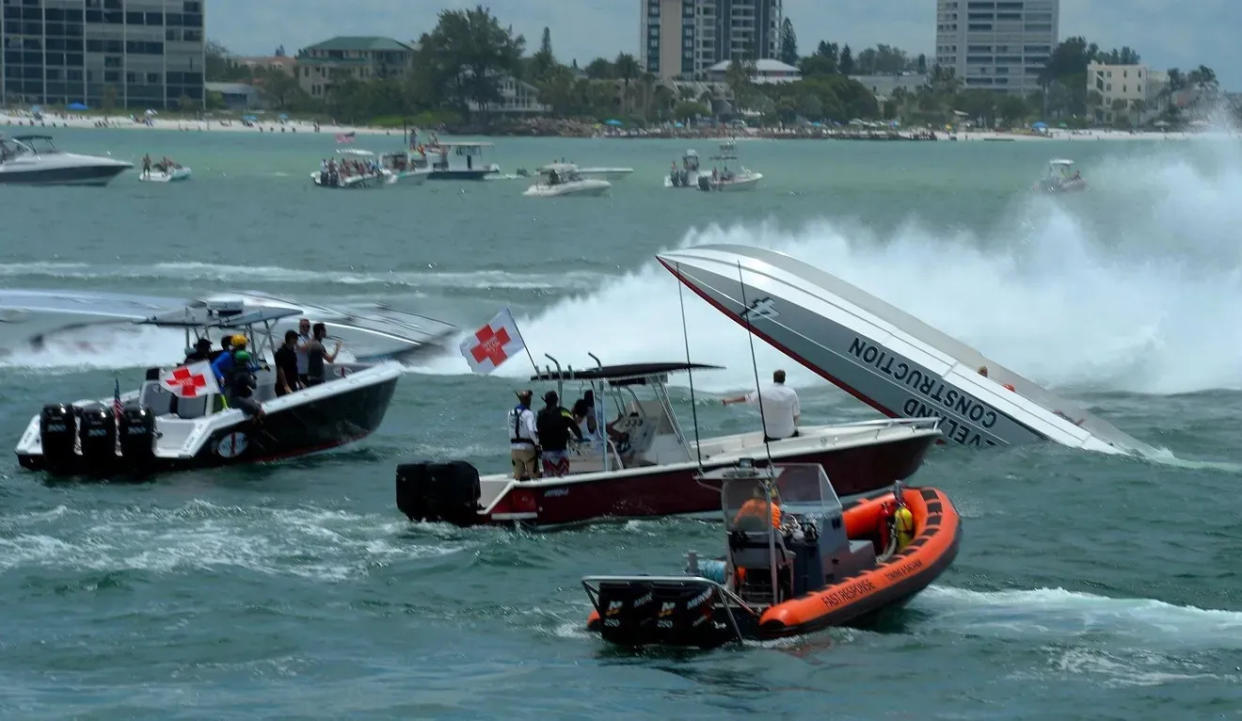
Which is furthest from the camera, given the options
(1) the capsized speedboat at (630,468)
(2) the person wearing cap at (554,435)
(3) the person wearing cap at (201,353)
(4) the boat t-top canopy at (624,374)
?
(3) the person wearing cap at (201,353)

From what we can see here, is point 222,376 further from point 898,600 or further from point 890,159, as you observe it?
point 890,159

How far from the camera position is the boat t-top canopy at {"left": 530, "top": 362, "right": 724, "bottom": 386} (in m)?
21.5

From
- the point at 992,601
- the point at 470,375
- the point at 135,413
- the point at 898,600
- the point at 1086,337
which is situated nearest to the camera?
the point at 898,600

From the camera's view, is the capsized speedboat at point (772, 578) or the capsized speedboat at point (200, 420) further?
the capsized speedboat at point (200, 420)

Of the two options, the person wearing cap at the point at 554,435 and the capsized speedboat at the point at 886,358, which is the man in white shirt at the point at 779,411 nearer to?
the person wearing cap at the point at 554,435

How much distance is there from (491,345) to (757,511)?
6.95m

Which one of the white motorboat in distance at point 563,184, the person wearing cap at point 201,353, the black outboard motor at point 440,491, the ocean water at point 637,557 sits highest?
the white motorboat in distance at point 563,184

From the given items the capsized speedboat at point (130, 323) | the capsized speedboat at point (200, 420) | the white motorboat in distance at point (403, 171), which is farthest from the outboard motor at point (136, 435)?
the white motorboat in distance at point (403, 171)

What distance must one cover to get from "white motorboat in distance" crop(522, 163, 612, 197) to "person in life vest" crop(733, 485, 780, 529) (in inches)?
3374

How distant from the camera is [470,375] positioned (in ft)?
112

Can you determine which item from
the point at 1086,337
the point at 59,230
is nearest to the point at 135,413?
the point at 1086,337

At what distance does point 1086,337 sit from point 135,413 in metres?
20.1

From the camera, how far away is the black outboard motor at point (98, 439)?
23531mm

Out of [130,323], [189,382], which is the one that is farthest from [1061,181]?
[189,382]
